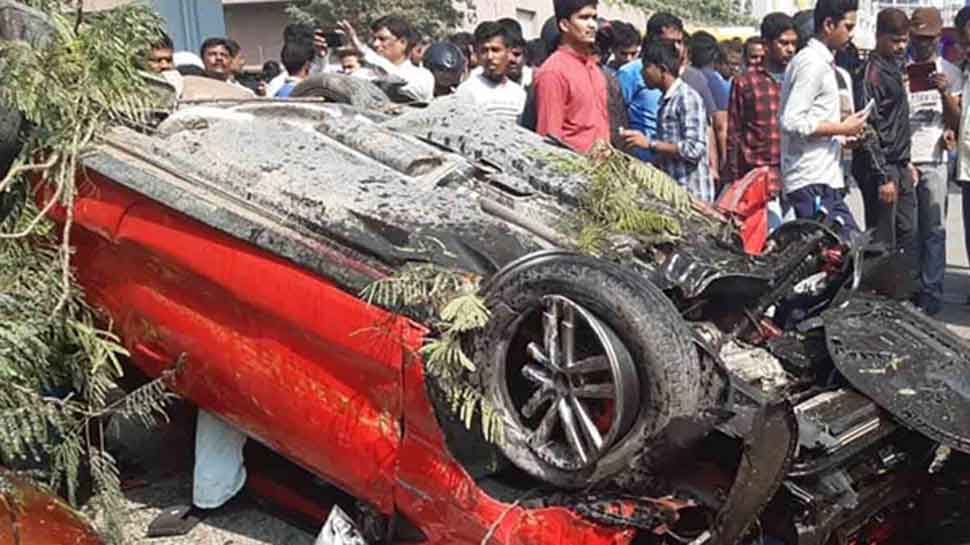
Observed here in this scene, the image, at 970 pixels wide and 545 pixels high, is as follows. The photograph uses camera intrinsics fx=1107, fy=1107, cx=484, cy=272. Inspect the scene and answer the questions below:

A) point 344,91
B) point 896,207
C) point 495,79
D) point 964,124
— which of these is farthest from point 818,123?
point 344,91

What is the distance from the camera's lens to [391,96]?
529cm

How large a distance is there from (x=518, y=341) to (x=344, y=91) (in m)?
2.36

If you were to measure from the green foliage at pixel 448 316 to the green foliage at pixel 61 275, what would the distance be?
3.48 ft

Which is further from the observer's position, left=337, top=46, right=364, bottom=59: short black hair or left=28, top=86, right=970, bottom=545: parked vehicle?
left=337, top=46, right=364, bottom=59: short black hair

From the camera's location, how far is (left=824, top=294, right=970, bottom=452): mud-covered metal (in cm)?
294

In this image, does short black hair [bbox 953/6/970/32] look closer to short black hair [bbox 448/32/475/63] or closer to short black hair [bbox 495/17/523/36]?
short black hair [bbox 495/17/523/36]

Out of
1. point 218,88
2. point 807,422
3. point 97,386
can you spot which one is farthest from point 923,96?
point 97,386

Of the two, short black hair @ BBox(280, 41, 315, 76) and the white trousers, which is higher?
short black hair @ BBox(280, 41, 315, 76)

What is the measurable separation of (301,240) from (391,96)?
212 centimetres

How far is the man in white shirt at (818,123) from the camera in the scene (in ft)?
18.5

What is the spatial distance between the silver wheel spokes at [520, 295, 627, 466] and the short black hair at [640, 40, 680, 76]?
12.5ft

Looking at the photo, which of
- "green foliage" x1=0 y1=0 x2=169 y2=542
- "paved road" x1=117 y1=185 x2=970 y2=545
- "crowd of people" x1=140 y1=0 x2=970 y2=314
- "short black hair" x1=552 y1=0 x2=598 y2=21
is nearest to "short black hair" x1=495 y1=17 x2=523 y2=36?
"crowd of people" x1=140 y1=0 x2=970 y2=314

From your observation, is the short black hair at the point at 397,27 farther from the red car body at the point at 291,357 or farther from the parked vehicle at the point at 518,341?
the red car body at the point at 291,357

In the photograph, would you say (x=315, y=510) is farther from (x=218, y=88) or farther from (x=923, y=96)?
(x=923, y=96)
